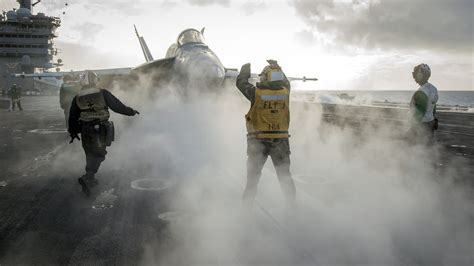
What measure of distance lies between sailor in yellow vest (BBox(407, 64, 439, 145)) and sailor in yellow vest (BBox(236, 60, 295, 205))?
2.48 metres

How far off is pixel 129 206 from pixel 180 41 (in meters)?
9.68

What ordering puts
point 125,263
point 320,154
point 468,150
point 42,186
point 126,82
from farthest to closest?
point 126,82 < point 468,150 < point 320,154 < point 42,186 < point 125,263

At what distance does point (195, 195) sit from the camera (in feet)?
19.5

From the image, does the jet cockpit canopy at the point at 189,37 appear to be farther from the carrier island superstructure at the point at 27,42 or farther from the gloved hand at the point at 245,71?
the carrier island superstructure at the point at 27,42

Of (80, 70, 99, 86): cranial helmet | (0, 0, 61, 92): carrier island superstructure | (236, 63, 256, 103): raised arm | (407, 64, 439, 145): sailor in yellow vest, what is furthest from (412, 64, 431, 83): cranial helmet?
(0, 0, 61, 92): carrier island superstructure

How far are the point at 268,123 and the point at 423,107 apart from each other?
2.86m

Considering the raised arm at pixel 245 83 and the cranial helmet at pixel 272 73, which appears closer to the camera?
the cranial helmet at pixel 272 73

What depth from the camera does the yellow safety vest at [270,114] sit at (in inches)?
195

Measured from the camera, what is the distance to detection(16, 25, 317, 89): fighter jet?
11625mm

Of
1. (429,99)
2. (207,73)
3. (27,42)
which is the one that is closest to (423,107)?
(429,99)

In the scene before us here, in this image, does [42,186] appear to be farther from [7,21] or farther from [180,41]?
[7,21]

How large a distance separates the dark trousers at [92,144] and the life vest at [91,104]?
0.15 m

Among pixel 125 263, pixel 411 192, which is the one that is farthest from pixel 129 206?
pixel 411 192

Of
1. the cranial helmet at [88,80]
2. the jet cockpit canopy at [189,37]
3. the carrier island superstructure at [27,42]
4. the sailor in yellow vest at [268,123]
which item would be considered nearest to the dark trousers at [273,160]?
the sailor in yellow vest at [268,123]
